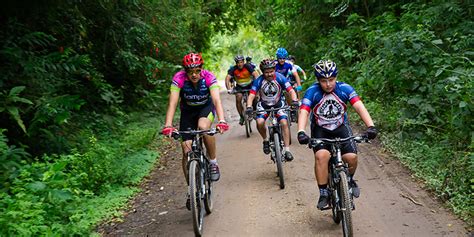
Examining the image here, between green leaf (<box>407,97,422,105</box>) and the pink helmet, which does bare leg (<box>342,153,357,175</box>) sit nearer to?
the pink helmet

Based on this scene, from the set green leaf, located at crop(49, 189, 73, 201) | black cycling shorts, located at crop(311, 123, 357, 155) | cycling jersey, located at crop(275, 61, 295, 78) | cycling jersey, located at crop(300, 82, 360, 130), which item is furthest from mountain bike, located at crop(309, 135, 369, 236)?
cycling jersey, located at crop(275, 61, 295, 78)

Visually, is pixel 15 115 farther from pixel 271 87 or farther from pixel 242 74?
pixel 242 74

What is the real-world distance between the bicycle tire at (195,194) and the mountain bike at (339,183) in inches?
60.4

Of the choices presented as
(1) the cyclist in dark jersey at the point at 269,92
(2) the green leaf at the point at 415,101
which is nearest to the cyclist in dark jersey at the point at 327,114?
(1) the cyclist in dark jersey at the point at 269,92

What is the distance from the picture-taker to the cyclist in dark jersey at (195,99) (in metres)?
6.82

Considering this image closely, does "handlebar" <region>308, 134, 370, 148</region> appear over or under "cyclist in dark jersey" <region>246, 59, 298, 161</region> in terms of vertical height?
under

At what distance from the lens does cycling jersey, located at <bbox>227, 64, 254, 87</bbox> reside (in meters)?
13.0

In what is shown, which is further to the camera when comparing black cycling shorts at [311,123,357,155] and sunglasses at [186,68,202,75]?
sunglasses at [186,68,202,75]

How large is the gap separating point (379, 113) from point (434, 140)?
286 cm

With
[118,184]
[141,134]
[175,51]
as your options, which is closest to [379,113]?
[141,134]

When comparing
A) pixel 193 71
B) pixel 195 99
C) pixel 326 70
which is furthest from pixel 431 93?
pixel 193 71

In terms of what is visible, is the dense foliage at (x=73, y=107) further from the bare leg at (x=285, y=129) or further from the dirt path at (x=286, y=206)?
the bare leg at (x=285, y=129)

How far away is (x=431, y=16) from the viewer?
1071 cm

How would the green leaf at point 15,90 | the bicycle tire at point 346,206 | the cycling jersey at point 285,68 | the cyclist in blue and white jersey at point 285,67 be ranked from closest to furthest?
the bicycle tire at point 346,206 → the green leaf at point 15,90 → the cyclist in blue and white jersey at point 285,67 → the cycling jersey at point 285,68
